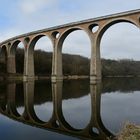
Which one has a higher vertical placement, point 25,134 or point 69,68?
point 69,68

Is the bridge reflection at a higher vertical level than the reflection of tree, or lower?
lower

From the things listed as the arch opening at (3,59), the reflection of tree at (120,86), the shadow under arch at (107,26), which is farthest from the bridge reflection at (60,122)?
the arch opening at (3,59)

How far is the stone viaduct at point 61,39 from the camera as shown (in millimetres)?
35838

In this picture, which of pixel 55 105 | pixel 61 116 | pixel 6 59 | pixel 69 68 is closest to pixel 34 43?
pixel 6 59

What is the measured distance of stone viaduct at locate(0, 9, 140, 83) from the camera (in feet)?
118

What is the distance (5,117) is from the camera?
42.5ft

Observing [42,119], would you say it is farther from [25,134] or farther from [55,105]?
[55,105]

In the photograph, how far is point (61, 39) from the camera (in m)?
44.8

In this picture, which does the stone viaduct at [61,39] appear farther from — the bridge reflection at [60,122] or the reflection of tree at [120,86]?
the bridge reflection at [60,122]

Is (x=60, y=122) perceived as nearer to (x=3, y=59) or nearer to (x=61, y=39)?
(x=61, y=39)

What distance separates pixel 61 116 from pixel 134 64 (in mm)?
100574

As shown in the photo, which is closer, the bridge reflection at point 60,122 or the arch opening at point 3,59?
the bridge reflection at point 60,122

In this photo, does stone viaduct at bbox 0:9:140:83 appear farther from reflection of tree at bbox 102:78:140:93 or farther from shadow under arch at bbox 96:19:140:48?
reflection of tree at bbox 102:78:140:93

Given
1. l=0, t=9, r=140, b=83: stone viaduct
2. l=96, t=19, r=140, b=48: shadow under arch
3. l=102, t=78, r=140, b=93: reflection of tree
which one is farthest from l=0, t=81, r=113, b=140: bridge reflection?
l=0, t=9, r=140, b=83: stone viaduct
